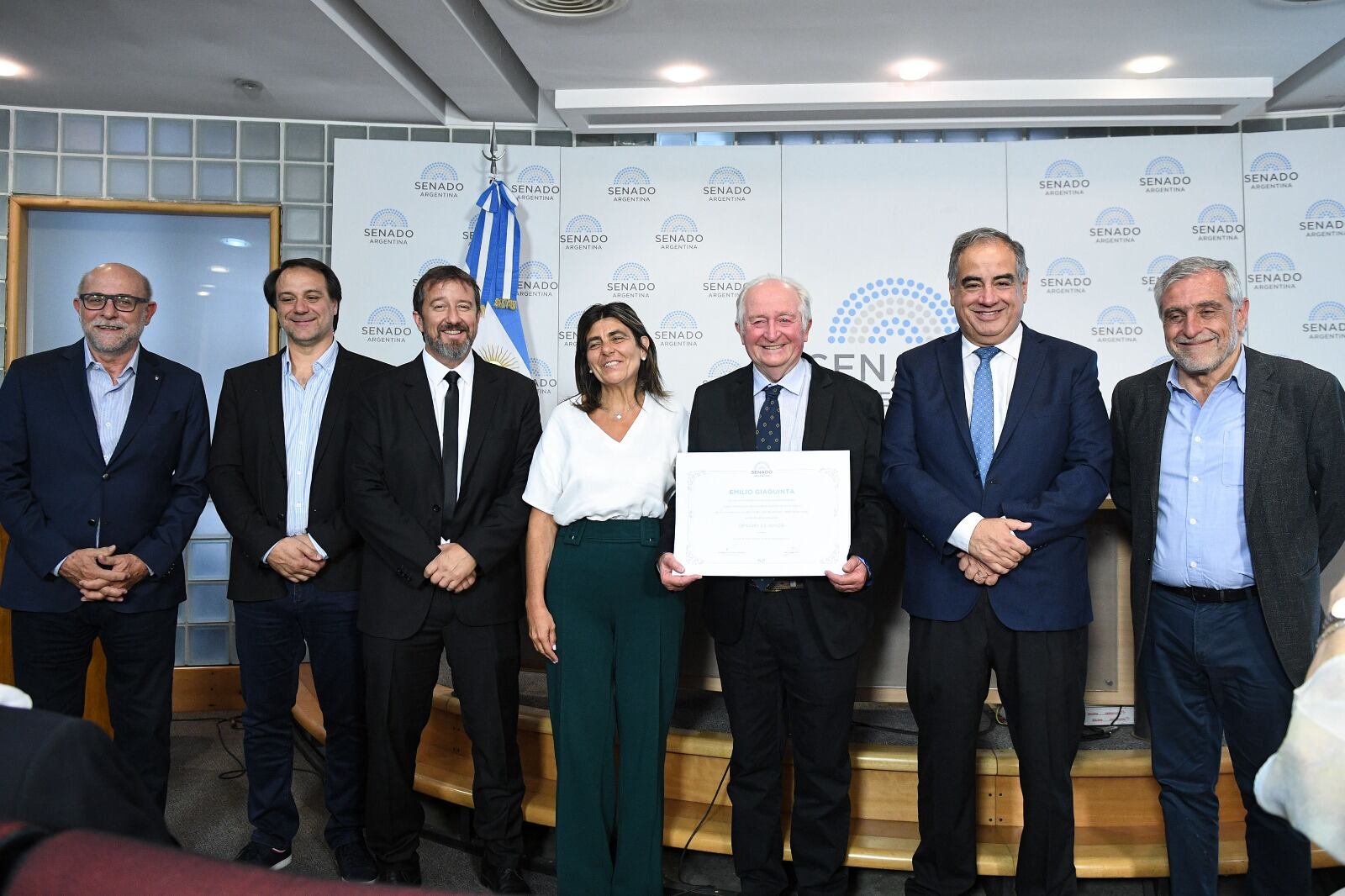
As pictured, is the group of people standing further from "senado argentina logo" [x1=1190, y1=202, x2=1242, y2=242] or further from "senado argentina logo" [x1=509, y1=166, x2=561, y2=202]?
"senado argentina logo" [x1=1190, y1=202, x2=1242, y2=242]

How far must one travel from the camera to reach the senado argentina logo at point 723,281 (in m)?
5.32

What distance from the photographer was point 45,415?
2.87m

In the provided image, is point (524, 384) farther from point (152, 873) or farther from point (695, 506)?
point (152, 873)

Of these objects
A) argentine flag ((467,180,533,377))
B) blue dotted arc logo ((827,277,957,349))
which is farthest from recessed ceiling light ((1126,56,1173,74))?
argentine flag ((467,180,533,377))

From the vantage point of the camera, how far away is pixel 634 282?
17.6ft

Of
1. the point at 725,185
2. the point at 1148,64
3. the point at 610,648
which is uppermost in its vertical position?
the point at 1148,64

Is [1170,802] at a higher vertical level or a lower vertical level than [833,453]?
lower

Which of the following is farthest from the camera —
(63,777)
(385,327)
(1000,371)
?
(385,327)

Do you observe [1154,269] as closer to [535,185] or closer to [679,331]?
[679,331]

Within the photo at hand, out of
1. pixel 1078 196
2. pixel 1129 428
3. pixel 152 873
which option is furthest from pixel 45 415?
pixel 1078 196

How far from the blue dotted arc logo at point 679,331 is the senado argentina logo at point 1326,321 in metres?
3.25

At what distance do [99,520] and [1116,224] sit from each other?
4971 millimetres

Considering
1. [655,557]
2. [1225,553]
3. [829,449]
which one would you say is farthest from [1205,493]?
[655,557]

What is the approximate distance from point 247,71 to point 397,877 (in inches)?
153
